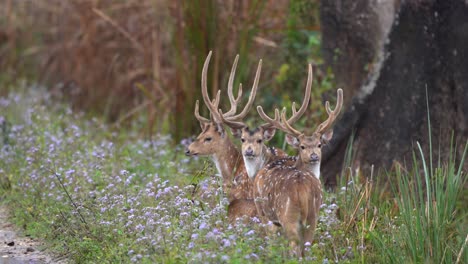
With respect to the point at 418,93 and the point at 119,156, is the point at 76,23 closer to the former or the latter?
the point at 119,156

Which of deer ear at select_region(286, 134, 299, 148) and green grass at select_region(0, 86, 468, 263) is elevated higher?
deer ear at select_region(286, 134, 299, 148)

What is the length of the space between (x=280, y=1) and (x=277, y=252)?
6441mm

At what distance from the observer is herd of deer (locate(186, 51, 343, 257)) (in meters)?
6.59

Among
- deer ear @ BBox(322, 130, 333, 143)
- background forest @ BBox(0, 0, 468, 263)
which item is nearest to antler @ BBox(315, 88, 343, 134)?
deer ear @ BBox(322, 130, 333, 143)

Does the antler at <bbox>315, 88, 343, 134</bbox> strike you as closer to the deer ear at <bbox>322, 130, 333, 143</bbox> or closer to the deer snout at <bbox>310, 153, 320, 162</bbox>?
the deer ear at <bbox>322, 130, 333, 143</bbox>

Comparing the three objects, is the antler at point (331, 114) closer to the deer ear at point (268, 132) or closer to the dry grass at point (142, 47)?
the deer ear at point (268, 132)

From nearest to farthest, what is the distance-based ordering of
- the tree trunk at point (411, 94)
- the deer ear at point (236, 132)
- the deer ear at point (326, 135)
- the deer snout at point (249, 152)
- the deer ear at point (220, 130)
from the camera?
the deer ear at point (326, 135), the deer snout at point (249, 152), the deer ear at point (236, 132), the deer ear at point (220, 130), the tree trunk at point (411, 94)

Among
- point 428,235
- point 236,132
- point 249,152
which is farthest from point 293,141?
point 428,235

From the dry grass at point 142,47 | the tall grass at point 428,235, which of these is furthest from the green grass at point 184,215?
the dry grass at point 142,47

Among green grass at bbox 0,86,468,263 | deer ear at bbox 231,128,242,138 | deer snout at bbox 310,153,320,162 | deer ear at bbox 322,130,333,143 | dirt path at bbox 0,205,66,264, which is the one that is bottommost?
dirt path at bbox 0,205,66,264

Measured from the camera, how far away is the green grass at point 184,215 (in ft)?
20.7

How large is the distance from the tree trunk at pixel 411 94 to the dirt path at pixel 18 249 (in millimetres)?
2851

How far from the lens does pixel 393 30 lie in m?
9.11

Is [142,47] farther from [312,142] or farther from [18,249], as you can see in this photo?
[312,142]
